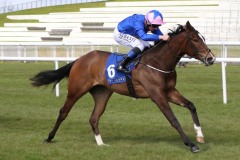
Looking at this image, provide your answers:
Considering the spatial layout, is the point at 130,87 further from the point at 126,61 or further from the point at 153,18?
the point at 153,18

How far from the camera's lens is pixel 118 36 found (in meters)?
8.32

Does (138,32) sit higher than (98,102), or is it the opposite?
(138,32)

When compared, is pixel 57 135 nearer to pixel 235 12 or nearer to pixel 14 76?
pixel 14 76

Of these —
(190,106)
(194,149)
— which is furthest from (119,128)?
(194,149)

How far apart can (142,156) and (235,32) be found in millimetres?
28412

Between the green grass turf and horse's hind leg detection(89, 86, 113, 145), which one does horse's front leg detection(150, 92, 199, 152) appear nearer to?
the green grass turf

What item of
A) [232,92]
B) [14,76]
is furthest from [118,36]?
[14,76]

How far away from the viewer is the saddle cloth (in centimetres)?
789

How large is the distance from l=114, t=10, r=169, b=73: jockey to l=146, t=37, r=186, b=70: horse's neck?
0.17m

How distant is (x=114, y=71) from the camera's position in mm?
7969

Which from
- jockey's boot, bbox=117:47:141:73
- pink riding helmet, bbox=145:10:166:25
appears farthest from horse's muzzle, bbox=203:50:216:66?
jockey's boot, bbox=117:47:141:73

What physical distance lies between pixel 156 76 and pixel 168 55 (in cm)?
32

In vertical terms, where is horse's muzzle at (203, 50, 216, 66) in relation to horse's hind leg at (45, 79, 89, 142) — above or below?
above

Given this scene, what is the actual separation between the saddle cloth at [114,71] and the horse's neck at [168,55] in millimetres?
355
